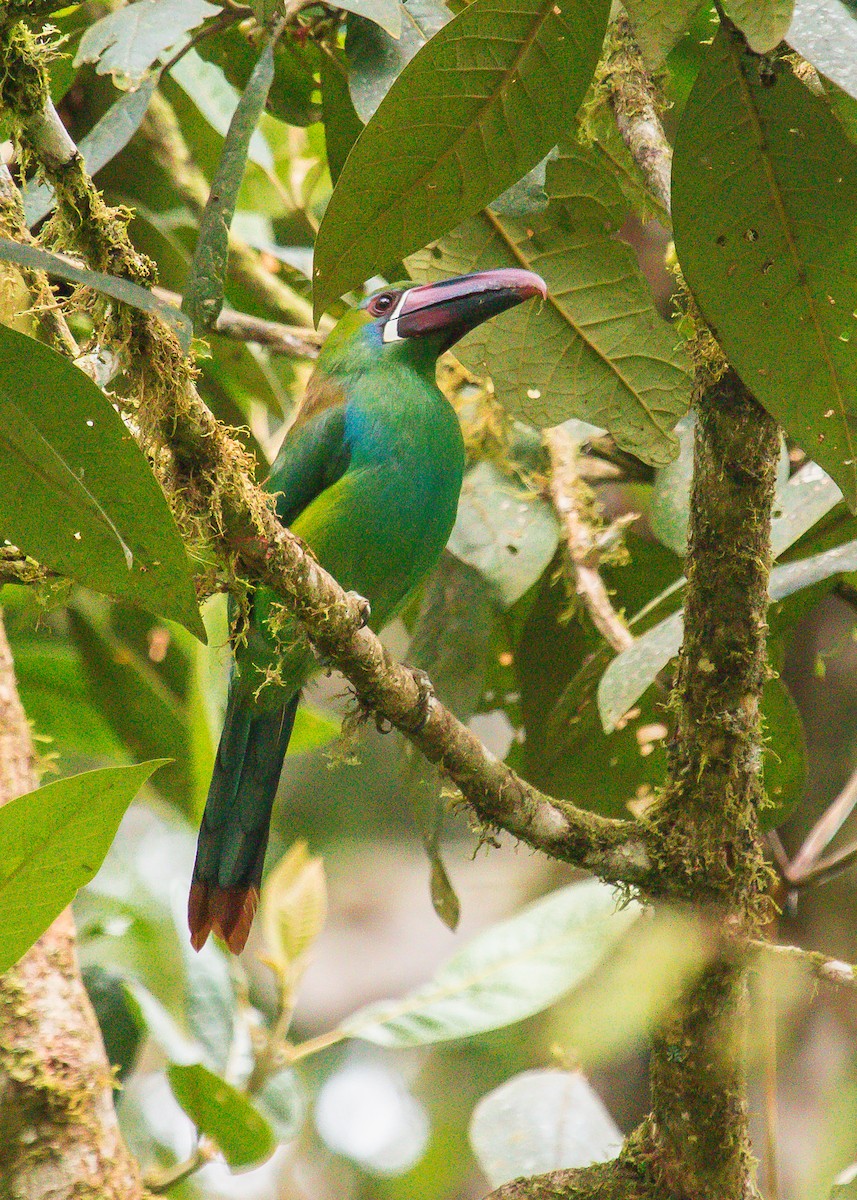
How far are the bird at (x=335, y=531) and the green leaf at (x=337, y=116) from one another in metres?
0.35

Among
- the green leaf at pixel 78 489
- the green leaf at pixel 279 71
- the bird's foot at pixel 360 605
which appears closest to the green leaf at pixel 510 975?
the bird's foot at pixel 360 605

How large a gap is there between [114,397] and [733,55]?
94cm

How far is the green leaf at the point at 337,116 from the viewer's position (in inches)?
102

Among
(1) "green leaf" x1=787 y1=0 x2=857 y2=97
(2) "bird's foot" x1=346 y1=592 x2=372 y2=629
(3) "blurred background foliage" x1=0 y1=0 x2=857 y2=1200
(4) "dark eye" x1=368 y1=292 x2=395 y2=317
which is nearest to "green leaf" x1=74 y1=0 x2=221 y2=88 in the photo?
(3) "blurred background foliage" x1=0 y1=0 x2=857 y2=1200

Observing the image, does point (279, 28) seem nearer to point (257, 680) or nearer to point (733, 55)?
point (733, 55)

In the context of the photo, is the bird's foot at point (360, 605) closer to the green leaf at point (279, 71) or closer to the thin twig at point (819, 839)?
the thin twig at point (819, 839)

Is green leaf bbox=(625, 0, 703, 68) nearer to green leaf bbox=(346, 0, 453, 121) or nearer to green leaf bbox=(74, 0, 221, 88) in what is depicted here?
green leaf bbox=(346, 0, 453, 121)

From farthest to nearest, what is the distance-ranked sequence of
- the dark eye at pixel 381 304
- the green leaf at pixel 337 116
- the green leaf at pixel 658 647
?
the dark eye at pixel 381 304
the green leaf at pixel 337 116
the green leaf at pixel 658 647

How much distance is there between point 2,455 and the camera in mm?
1353

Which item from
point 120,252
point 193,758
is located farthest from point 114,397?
point 193,758

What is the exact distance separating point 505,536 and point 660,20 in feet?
5.37

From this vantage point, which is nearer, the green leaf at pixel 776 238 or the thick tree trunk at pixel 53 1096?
the green leaf at pixel 776 238

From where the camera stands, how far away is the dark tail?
110 inches

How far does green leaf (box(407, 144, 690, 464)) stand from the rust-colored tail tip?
1245mm
